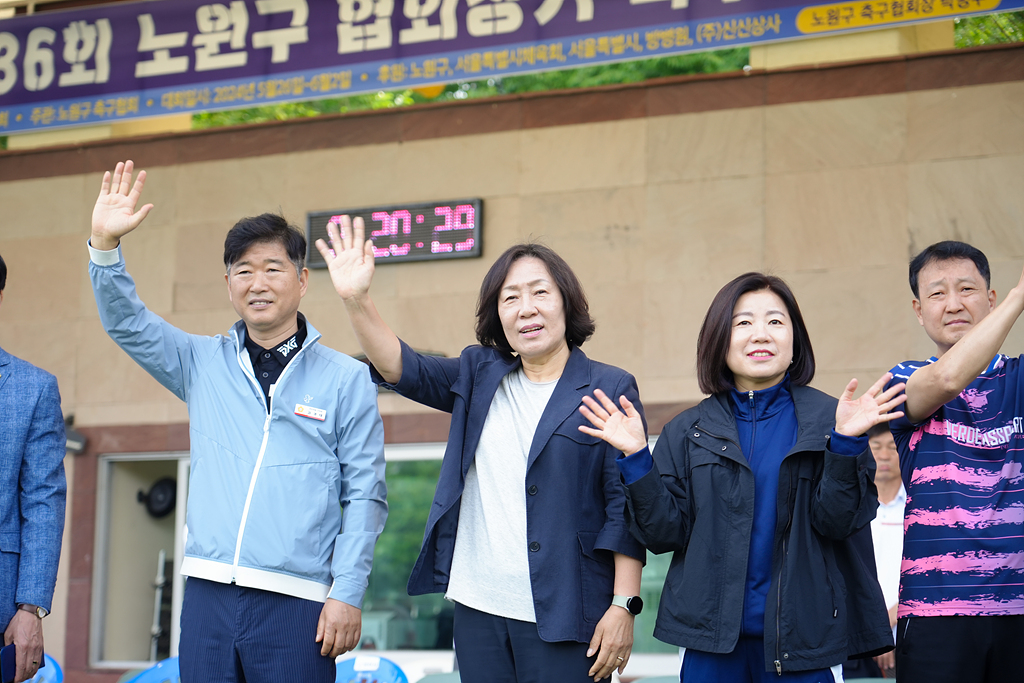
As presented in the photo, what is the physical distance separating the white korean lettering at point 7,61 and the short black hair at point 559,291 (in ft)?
16.9

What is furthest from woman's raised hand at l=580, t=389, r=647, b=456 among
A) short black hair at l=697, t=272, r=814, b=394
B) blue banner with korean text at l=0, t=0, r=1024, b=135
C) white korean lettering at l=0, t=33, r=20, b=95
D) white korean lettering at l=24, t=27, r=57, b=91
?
white korean lettering at l=0, t=33, r=20, b=95

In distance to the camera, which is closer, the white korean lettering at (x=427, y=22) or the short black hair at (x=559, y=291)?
the short black hair at (x=559, y=291)

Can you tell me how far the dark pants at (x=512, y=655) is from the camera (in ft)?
8.18

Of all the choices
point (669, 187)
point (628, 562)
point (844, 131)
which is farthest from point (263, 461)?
point (844, 131)

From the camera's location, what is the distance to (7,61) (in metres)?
6.66

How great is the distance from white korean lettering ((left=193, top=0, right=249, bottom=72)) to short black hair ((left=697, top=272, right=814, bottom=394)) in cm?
438

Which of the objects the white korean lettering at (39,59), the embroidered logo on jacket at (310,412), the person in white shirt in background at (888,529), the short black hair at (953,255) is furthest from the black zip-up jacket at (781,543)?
the white korean lettering at (39,59)

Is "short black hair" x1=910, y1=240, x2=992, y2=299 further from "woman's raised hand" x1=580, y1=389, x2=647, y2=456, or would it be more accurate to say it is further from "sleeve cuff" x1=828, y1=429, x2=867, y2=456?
"woman's raised hand" x1=580, y1=389, x2=647, y2=456

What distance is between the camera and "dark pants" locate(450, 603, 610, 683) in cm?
249

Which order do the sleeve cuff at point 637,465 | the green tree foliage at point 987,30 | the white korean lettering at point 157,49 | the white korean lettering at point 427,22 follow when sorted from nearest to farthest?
the sleeve cuff at point 637,465
the white korean lettering at point 427,22
the white korean lettering at point 157,49
the green tree foliage at point 987,30

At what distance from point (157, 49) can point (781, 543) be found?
5394 millimetres

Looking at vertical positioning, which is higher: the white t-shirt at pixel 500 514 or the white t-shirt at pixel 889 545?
the white t-shirt at pixel 500 514

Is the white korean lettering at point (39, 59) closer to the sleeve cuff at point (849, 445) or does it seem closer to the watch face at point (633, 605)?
the watch face at point (633, 605)

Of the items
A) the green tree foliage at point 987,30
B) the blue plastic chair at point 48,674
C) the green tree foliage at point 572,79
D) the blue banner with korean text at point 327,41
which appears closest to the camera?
the blue plastic chair at point 48,674
